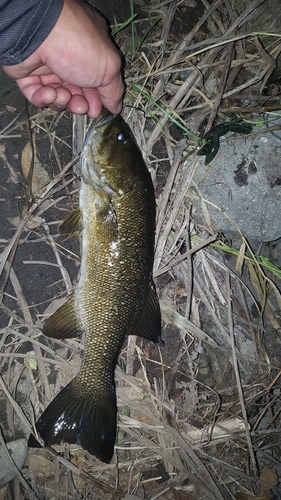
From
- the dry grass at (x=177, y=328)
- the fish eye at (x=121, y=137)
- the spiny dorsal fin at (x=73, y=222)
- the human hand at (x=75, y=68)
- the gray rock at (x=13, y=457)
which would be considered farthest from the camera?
the dry grass at (x=177, y=328)

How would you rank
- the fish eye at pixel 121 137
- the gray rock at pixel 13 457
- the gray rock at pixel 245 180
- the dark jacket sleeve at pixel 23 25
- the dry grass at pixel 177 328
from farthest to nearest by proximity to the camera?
the gray rock at pixel 245 180
the dry grass at pixel 177 328
the gray rock at pixel 13 457
the fish eye at pixel 121 137
the dark jacket sleeve at pixel 23 25

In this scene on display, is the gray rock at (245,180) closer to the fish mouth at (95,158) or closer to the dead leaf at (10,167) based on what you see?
the fish mouth at (95,158)

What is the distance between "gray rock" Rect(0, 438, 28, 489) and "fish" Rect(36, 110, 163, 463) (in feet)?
1.65

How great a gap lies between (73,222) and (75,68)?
1066 millimetres

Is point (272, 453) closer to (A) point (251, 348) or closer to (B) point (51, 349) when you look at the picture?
(A) point (251, 348)

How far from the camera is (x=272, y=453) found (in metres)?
3.50

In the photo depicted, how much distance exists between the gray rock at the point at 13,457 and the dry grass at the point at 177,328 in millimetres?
78

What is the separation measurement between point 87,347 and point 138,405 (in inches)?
34.9

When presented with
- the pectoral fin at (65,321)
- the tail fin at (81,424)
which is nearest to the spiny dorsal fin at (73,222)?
the pectoral fin at (65,321)

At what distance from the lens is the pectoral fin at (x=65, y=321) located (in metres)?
2.69

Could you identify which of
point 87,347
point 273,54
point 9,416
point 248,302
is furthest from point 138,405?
point 273,54

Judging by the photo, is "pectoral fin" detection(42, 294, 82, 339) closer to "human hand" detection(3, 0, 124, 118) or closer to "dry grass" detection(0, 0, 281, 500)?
"dry grass" detection(0, 0, 281, 500)

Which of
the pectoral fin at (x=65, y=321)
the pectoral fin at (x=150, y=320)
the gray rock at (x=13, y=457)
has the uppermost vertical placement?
the pectoral fin at (x=65, y=321)

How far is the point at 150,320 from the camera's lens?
107 inches
